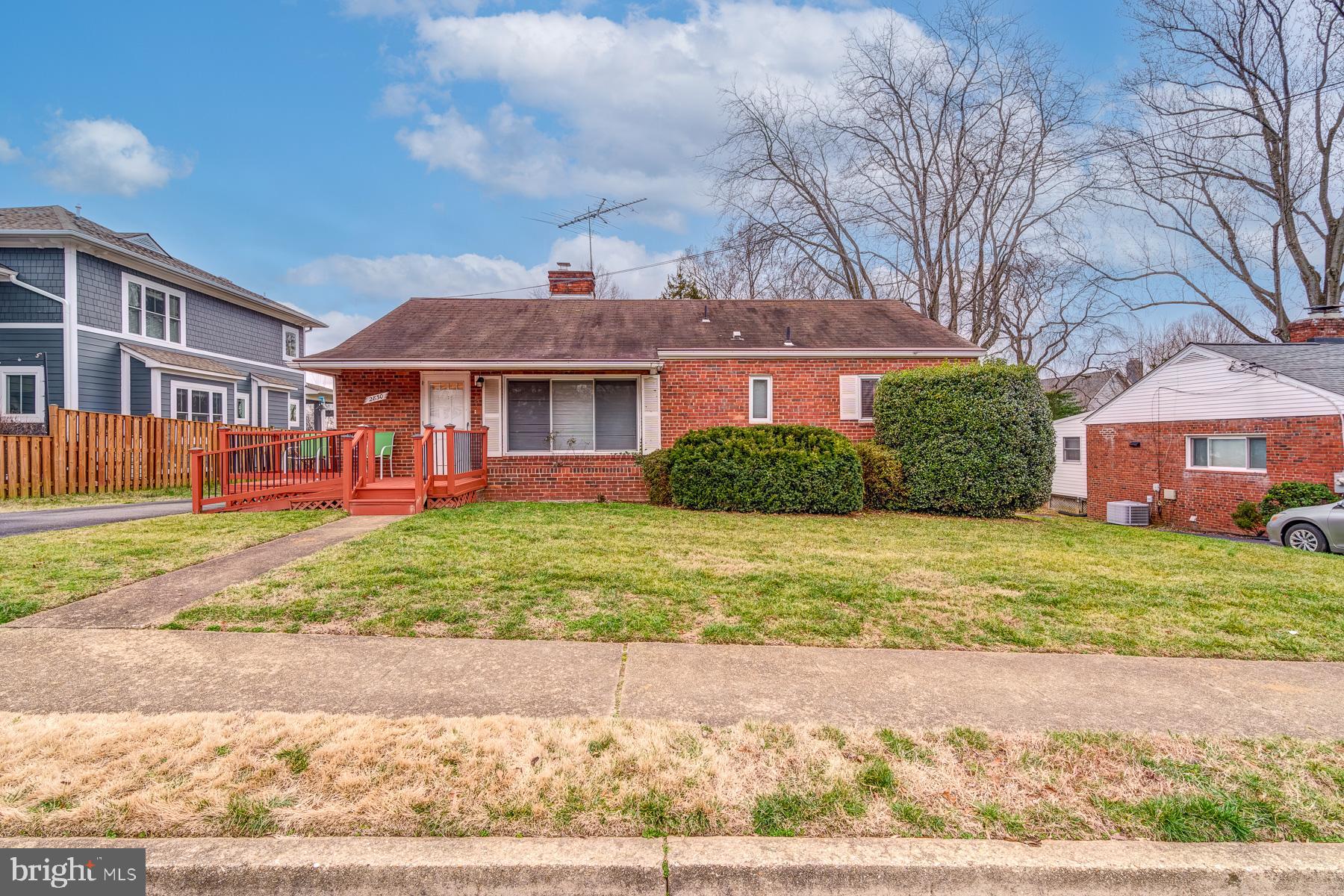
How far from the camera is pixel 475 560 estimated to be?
6133 millimetres

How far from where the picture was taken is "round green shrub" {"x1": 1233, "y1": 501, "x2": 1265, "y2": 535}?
1442cm

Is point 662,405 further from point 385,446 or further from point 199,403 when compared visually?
point 199,403

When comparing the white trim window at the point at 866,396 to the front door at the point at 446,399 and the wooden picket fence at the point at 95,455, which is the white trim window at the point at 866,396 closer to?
the front door at the point at 446,399

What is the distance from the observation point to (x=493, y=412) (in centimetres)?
1284

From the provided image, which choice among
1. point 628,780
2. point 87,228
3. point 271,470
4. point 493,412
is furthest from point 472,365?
point 87,228

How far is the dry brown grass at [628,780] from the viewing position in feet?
7.31

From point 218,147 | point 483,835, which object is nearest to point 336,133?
point 218,147

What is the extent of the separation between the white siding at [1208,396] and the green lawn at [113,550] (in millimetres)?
19551

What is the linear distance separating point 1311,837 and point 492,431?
1219 cm

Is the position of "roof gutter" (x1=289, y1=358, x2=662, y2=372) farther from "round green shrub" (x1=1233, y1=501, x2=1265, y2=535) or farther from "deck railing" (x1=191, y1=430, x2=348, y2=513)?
"round green shrub" (x1=1233, y1=501, x2=1265, y2=535)

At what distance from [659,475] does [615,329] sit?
462cm

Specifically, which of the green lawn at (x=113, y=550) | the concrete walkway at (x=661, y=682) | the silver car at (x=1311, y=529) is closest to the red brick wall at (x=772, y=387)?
the silver car at (x=1311, y=529)

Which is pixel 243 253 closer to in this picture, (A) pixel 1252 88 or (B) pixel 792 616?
(B) pixel 792 616

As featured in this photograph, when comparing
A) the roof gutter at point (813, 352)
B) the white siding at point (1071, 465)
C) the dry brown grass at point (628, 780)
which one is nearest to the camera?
the dry brown grass at point (628, 780)
